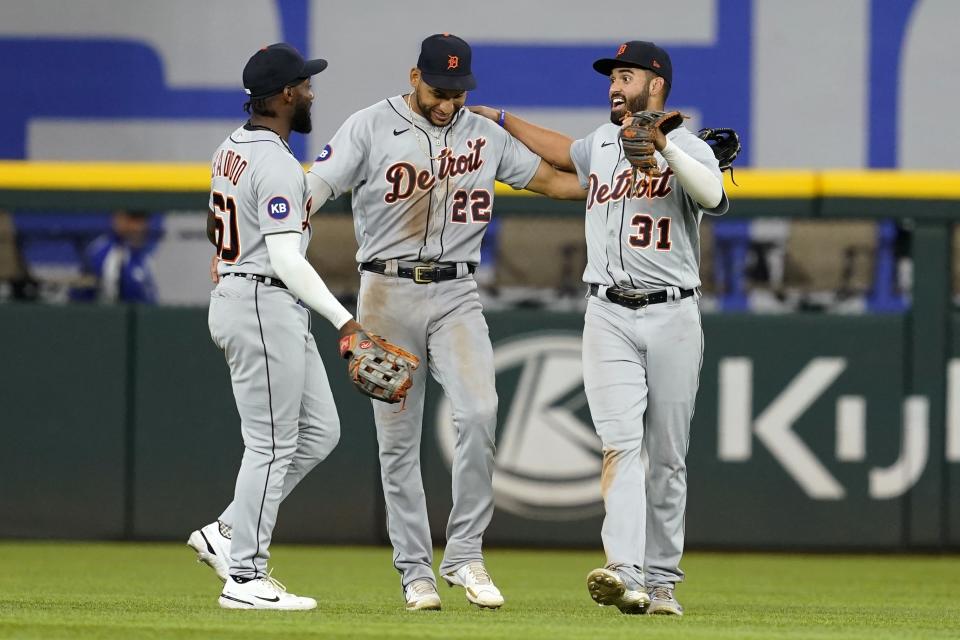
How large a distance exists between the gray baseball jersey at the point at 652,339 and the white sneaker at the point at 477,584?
458mm

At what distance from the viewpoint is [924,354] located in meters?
7.54

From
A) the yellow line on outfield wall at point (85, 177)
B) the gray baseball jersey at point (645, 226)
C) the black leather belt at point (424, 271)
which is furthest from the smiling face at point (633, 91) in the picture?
the yellow line on outfield wall at point (85, 177)

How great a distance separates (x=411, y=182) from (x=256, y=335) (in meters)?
0.77

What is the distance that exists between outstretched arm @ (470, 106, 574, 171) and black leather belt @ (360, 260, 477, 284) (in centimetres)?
53

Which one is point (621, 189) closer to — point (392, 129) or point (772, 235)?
point (392, 129)

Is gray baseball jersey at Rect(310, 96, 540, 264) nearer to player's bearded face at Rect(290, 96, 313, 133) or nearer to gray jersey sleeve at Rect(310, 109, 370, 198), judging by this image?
gray jersey sleeve at Rect(310, 109, 370, 198)

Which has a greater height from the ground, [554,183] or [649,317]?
[554,183]

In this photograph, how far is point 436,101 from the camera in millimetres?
4984

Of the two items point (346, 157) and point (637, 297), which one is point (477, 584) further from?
point (346, 157)

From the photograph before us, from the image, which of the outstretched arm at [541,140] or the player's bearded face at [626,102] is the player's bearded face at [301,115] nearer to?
the outstretched arm at [541,140]

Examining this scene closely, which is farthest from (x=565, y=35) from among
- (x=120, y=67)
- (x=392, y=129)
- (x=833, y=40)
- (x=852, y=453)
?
(x=392, y=129)

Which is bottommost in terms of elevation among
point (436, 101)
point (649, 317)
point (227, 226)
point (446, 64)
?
point (649, 317)

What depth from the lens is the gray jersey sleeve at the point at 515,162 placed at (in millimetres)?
5199

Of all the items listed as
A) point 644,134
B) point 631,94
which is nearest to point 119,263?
point 631,94
